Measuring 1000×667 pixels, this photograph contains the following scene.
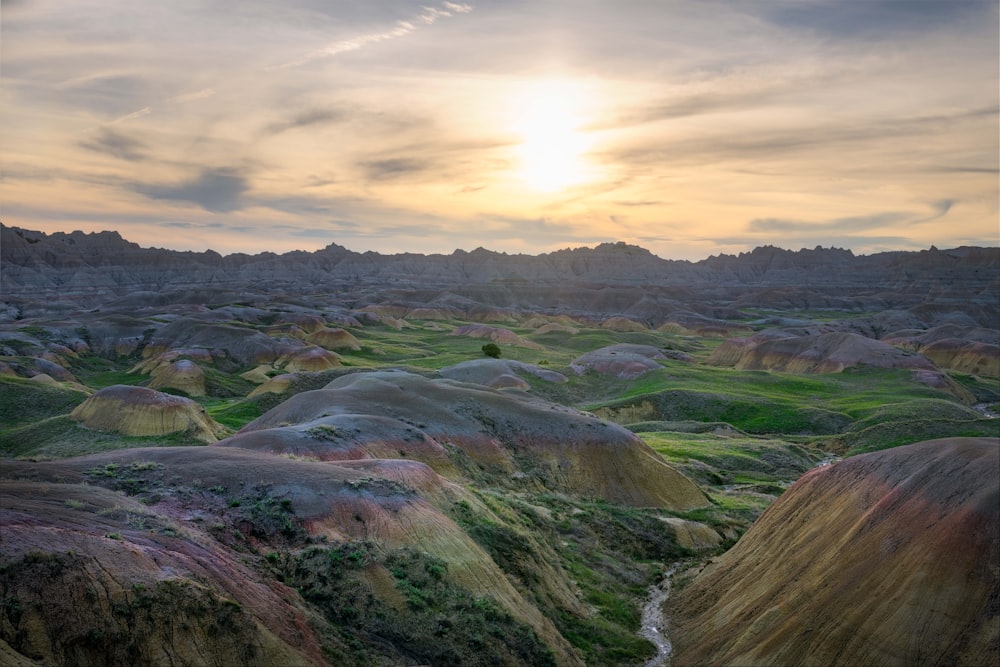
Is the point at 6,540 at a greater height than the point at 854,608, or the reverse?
the point at 6,540

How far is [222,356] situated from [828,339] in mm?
87781

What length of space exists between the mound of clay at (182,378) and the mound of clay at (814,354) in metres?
78.2

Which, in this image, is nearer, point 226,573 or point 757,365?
point 226,573

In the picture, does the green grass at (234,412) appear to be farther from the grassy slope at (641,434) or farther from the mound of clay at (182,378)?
the mound of clay at (182,378)

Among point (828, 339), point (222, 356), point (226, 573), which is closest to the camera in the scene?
point (226, 573)

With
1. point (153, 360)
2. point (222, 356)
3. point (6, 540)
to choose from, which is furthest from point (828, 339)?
point (6, 540)

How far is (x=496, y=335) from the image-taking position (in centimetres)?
13812

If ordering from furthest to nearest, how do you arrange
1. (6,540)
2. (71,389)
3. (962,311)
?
(962,311) < (71,389) < (6,540)

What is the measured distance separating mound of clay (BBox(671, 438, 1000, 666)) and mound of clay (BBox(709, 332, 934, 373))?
8310cm

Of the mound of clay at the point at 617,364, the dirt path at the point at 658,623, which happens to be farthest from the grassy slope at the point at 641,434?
the mound of clay at the point at 617,364

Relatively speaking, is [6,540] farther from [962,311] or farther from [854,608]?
[962,311]

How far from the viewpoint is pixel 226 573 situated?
17.2 metres

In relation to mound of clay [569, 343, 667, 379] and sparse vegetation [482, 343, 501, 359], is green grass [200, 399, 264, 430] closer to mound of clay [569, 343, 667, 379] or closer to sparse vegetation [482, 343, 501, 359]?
sparse vegetation [482, 343, 501, 359]

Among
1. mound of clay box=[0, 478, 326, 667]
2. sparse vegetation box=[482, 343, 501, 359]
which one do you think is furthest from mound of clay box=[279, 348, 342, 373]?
mound of clay box=[0, 478, 326, 667]
